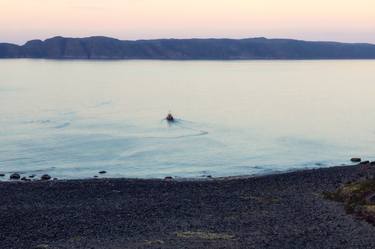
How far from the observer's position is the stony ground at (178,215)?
19938mm

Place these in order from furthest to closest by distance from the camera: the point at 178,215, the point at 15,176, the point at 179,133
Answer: the point at 179,133, the point at 15,176, the point at 178,215

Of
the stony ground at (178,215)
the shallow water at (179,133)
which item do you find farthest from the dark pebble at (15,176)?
the stony ground at (178,215)

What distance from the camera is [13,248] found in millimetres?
18906

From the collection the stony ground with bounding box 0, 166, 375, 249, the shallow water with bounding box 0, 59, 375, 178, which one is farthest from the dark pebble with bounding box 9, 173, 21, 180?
the stony ground with bounding box 0, 166, 375, 249

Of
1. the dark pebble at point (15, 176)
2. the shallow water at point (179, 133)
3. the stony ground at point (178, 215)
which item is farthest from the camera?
the shallow water at point (179, 133)

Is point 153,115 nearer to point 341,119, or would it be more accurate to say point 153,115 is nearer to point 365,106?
point 341,119

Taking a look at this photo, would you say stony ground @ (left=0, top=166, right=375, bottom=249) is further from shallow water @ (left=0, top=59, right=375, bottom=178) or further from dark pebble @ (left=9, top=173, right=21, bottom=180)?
shallow water @ (left=0, top=59, right=375, bottom=178)

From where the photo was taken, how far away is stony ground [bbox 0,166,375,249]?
19.9m

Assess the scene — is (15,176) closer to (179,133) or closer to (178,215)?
(178,215)

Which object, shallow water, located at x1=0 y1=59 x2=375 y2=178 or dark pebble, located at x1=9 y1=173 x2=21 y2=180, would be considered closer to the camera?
dark pebble, located at x1=9 y1=173 x2=21 y2=180

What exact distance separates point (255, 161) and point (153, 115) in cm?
3259

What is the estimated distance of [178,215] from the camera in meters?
24.2

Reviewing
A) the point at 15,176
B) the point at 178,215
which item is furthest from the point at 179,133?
the point at 178,215

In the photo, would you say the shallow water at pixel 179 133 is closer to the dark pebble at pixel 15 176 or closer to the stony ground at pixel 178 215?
the dark pebble at pixel 15 176
